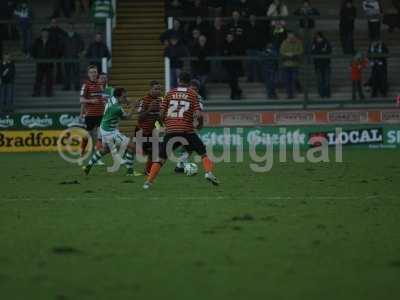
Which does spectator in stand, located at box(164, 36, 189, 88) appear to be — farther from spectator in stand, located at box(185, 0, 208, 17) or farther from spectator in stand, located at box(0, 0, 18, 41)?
spectator in stand, located at box(0, 0, 18, 41)

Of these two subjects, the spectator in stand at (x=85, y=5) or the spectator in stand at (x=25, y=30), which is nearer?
the spectator in stand at (x=25, y=30)

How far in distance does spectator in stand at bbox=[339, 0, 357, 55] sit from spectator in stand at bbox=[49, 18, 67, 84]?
28.0 ft

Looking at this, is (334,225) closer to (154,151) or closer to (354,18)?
(154,151)

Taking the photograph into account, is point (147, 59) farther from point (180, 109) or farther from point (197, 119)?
point (180, 109)

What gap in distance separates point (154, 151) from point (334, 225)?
787 centimetres

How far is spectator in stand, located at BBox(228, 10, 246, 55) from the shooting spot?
100 ft

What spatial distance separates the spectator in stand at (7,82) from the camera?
30.1 meters

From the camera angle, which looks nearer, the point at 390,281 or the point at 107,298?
the point at 107,298

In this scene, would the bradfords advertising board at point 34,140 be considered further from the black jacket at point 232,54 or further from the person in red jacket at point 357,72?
the person in red jacket at point 357,72

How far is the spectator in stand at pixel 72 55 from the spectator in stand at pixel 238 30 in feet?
15.4

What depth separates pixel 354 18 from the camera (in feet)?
102

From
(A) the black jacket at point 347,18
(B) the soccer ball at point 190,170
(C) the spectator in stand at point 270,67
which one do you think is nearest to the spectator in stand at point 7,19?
(C) the spectator in stand at point 270,67

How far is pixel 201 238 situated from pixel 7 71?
19.6 m

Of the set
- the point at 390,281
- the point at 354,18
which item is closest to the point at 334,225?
the point at 390,281
